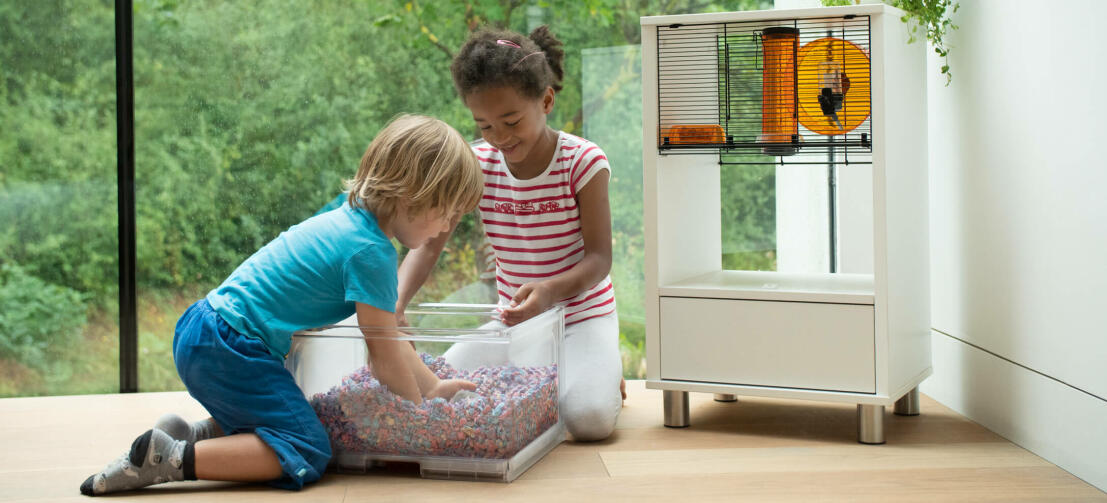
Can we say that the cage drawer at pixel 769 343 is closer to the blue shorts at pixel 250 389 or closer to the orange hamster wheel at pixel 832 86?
the orange hamster wheel at pixel 832 86

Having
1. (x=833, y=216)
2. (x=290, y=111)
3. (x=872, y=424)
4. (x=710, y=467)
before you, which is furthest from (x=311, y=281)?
(x=833, y=216)

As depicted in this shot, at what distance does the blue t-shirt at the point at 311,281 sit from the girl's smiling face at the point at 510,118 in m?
0.41

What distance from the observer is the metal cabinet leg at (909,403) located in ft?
7.39

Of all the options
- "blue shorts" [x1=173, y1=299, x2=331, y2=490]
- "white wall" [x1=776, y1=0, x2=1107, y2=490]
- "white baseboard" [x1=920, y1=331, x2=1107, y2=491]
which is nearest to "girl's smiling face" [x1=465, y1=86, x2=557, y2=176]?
"blue shorts" [x1=173, y1=299, x2=331, y2=490]

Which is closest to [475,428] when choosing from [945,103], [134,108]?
[945,103]

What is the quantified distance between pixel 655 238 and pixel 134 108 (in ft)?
5.33

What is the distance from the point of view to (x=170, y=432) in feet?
5.94

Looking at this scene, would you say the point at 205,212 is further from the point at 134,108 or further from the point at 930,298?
the point at 930,298

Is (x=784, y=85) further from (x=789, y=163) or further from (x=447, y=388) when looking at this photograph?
(x=447, y=388)

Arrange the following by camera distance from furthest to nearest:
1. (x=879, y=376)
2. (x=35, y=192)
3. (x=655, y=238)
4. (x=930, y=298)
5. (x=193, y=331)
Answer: (x=35, y=192)
(x=930, y=298)
(x=655, y=238)
(x=879, y=376)
(x=193, y=331)

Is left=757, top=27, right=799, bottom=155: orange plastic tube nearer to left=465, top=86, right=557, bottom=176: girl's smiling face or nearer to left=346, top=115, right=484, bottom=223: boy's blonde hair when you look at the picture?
left=465, top=86, right=557, bottom=176: girl's smiling face

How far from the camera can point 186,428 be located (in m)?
1.85

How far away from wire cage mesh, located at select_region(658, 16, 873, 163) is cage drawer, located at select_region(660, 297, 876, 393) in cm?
33

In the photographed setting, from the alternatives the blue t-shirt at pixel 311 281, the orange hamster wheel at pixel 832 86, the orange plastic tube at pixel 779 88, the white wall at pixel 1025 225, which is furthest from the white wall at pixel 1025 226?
the blue t-shirt at pixel 311 281
